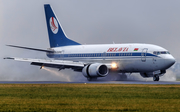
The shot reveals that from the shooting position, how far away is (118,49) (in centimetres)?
4591

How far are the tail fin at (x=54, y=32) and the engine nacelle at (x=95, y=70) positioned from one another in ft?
33.3

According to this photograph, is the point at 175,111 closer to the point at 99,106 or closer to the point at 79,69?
the point at 99,106

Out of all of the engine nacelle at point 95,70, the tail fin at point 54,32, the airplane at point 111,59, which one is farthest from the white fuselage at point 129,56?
the tail fin at point 54,32

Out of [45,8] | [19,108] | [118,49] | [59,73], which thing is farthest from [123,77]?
[19,108]

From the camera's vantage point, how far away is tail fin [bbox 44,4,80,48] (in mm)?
54653

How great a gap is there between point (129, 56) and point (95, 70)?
4456mm

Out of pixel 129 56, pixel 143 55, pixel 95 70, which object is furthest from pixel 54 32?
pixel 143 55

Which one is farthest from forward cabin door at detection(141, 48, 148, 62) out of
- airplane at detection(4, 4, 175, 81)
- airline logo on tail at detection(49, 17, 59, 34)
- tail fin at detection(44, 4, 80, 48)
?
airline logo on tail at detection(49, 17, 59, 34)

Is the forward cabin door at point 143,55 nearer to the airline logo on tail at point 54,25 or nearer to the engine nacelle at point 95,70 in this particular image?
the engine nacelle at point 95,70

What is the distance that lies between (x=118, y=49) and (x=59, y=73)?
9.99 m

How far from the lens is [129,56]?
44.4 meters

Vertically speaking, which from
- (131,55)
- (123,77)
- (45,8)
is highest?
(45,8)

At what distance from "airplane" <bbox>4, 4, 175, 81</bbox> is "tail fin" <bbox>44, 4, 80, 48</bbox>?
0.96 m

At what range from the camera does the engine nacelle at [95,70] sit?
42.9m
